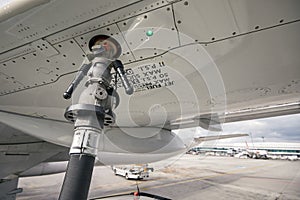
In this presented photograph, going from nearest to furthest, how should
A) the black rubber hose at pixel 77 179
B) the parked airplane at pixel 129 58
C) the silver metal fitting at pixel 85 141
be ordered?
the black rubber hose at pixel 77 179 < the silver metal fitting at pixel 85 141 < the parked airplane at pixel 129 58

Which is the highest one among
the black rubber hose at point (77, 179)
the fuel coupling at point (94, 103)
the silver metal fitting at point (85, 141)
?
the fuel coupling at point (94, 103)

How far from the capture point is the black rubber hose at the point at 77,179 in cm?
90

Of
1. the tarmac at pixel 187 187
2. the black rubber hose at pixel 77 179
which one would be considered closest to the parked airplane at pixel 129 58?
the black rubber hose at pixel 77 179

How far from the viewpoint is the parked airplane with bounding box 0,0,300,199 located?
1.11 metres

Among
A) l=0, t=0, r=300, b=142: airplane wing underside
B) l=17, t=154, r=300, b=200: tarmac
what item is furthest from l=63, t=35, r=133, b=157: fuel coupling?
l=17, t=154, r=300, b=200: tarmac

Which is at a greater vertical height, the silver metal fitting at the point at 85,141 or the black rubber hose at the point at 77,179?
the silver metal fitting at the point at 85,141

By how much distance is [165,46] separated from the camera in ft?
4.70

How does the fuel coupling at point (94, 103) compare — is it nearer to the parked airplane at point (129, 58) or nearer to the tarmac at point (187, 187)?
the parked airplane at point (129, 58)

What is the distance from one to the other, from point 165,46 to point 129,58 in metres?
0.36

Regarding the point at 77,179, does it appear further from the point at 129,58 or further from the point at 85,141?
the point at 129,58

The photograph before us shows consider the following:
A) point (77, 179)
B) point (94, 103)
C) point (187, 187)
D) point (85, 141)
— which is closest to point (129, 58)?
point (94, 103)

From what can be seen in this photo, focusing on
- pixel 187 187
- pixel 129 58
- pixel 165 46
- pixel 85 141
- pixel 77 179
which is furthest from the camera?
pixel 187 187

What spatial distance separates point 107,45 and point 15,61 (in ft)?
3.54

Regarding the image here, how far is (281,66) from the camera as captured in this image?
66.0 inches
